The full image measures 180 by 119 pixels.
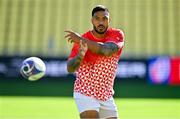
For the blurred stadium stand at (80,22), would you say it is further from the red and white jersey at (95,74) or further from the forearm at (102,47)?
the forearm at (102,47)

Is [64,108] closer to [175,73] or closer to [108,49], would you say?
[175,73]

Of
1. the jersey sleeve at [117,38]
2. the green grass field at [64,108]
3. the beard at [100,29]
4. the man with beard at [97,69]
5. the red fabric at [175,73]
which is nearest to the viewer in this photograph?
the man with beard at [97,69]

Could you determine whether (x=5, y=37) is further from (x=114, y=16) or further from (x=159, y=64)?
(x=159, y=64)

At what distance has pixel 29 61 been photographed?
8750 mm

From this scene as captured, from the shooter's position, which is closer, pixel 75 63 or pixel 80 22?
pixel 75 63

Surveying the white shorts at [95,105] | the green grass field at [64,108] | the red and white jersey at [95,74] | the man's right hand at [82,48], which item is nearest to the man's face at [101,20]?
the red and white jersey at [95,74]

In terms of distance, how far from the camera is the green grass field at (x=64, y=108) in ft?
46.8

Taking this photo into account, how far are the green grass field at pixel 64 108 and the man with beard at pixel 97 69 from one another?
6613 millimetres

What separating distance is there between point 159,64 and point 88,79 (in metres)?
14.2

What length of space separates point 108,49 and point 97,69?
0.37 metres

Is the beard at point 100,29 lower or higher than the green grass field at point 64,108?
higher

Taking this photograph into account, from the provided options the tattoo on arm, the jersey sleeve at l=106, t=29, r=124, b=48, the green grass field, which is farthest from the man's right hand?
the green grass field

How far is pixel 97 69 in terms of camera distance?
7156 mm

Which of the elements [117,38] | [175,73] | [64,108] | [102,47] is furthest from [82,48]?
[175,73]
